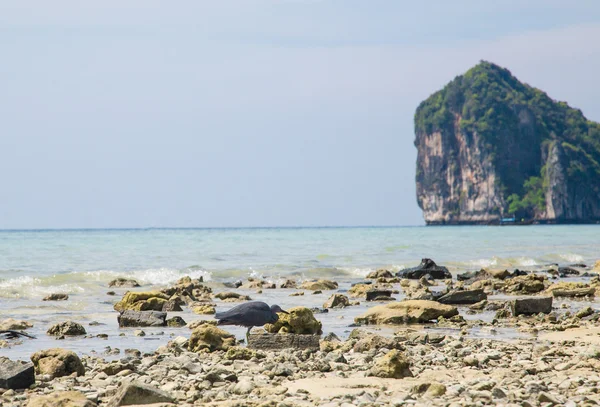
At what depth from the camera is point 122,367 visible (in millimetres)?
7754

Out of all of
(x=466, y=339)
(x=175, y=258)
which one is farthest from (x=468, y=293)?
(x=175, y=258)

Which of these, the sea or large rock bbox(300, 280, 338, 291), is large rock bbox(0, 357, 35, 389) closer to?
the sea

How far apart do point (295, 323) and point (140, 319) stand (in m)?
3.04

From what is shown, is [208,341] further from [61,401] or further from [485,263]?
[485,263]

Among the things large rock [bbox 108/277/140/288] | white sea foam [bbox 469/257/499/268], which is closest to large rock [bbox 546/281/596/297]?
large rock [bbox 108/277/140/288]

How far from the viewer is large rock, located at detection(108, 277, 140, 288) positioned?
21812 millimetres

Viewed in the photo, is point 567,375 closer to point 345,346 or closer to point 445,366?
point 445,366

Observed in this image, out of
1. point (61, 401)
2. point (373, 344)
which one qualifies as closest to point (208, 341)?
point (373, 344)

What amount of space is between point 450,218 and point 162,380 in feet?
529

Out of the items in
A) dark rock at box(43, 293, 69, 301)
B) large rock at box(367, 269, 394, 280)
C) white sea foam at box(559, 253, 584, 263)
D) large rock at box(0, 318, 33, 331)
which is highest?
large rock at box(0, 318, 33, 331)

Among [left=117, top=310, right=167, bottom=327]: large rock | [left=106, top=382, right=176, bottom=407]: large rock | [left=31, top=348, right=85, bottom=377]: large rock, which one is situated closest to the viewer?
[left=106, top=382, right=176, bottom=407]: large rock

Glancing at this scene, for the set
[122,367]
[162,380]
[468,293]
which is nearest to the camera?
[162,380]

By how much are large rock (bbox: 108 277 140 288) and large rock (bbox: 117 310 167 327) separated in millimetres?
9837

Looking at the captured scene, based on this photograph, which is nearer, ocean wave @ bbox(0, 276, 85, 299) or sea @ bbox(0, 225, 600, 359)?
sea @ bbox(0, 225, 600, 359)
